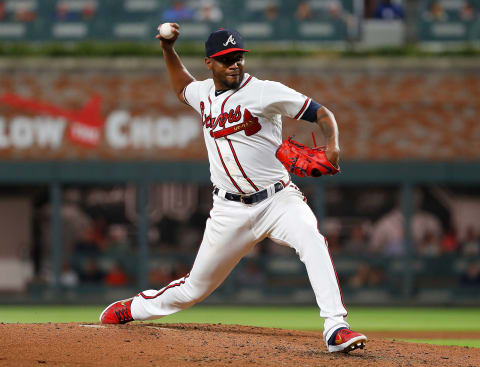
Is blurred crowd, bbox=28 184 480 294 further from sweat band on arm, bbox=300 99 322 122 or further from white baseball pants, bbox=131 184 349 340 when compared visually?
sweat band on arm, bbox=300 99 322 122

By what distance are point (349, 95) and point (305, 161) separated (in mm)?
10642

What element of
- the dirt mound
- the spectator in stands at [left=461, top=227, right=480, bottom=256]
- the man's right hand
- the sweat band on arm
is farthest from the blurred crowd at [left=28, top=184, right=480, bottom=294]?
the sweat band on arm

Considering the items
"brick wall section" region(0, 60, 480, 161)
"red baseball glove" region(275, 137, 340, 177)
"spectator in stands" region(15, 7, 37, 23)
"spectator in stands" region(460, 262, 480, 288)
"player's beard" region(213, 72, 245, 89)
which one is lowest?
"spectator in stands" region(460, 262, 480, 288)

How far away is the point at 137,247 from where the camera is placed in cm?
1594

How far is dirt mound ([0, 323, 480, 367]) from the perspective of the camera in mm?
5078

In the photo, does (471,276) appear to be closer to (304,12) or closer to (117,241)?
(304,12)

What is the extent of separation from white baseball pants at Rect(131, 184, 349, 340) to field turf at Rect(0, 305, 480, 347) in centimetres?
477

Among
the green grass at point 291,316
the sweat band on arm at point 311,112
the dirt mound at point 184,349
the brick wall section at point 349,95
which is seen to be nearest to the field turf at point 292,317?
the green grass at point 291,316

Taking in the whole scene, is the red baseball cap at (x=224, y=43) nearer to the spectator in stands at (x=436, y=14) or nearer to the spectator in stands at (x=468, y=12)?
the spectator in stands at (x=436, y=14)

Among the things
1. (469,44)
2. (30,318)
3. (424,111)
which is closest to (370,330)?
(30,318)

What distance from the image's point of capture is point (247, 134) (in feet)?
18.2

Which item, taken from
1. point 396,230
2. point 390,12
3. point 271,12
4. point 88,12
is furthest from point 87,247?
point 390,12

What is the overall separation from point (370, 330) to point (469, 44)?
7.43 m

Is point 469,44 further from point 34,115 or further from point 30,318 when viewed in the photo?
point 30,318
